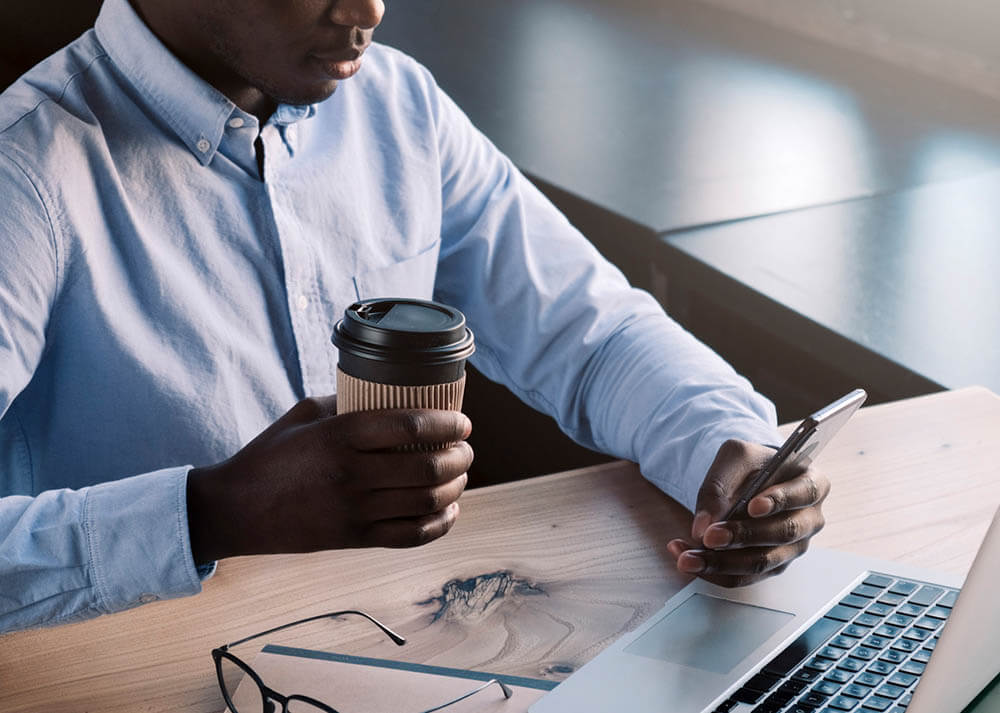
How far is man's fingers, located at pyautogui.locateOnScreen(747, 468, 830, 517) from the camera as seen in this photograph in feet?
2.95

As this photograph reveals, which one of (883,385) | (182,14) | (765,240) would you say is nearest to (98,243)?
(182,14)

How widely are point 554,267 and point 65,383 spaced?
0.50m

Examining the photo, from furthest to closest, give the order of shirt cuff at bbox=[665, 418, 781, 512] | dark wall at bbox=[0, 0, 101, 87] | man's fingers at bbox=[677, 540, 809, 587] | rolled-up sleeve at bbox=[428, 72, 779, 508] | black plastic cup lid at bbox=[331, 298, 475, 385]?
1. dark wall at bbox=[0, 0, 101, 87]
2. rolled-up sleeve at bbox=[428, 72, 779, 508]
3. shirt cuff at bbox=[665, 418, 781, 512]
4. man's fingers at bbox=[677, 540, 809, 587]
5. black plastic cup lid at bbox=[331, 298, 475, 385]

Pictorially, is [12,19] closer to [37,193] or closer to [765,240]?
[37,193]

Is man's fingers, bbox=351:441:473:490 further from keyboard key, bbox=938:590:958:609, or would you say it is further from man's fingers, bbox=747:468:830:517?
keyboard key, bbox=938:590:958:609

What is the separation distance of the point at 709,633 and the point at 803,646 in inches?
2.4

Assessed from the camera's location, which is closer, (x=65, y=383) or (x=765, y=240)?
(x=65, y=383)

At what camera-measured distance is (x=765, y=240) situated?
1.67m

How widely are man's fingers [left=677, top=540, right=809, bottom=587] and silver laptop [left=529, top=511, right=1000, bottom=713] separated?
0.04 ft

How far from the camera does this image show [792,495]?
925 mm

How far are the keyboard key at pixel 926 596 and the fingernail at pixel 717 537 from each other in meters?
0.13

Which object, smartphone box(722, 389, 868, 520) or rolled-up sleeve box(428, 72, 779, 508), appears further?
rolled-up sleeve box(428, 72, 779, 508)

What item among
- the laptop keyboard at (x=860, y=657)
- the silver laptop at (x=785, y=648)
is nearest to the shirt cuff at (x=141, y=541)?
the silver laptop at (x=785, y=648)

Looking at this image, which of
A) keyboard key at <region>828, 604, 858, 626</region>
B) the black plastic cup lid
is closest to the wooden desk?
keyboard key at <region>828, 604, 858, 626</region>
